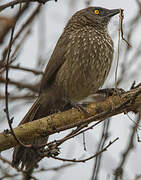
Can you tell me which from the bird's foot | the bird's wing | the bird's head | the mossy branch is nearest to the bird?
the bird's wing

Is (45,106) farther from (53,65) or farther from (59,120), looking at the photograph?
(59,120)

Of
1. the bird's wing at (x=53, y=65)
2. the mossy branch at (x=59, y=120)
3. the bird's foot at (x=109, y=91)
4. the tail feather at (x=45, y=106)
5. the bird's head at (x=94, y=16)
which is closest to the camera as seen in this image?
the mossy branch at (x=59, y=120)

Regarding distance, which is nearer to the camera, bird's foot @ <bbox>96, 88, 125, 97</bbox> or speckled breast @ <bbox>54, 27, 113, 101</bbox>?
bird's foot @ <bbox>96, 88, 125, 97</bbox>

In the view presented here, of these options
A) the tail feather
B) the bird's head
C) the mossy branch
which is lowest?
the tail feather

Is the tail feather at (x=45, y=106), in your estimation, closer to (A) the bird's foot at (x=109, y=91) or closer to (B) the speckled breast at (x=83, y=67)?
(B) the speckled breast at (x=83, y=67)

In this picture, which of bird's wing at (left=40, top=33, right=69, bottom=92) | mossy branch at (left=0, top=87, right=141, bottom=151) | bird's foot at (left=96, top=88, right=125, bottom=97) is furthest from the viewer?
bird's wing at (left=40, top=33, right=69, bottom=92)

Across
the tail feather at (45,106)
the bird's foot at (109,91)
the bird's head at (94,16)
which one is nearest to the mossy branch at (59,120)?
the bird's foot at (109,91)

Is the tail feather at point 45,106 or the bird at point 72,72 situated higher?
the bird at point 72,72

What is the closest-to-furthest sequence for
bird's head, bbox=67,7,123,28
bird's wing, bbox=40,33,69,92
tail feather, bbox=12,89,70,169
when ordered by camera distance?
tail feather, bbox=12,89,70,169
bird's wing, bbox=40,33,69,92
bird's head, bbox=67,7,123,28

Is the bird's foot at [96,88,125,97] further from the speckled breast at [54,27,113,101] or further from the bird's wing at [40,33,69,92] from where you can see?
the bird's wing at [40,33,69,92]

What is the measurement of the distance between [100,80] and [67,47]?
0.60 metres

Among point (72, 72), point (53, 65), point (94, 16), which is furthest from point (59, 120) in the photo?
point (94, 16)

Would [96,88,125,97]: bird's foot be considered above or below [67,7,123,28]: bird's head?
below

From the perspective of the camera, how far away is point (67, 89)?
173 inches
